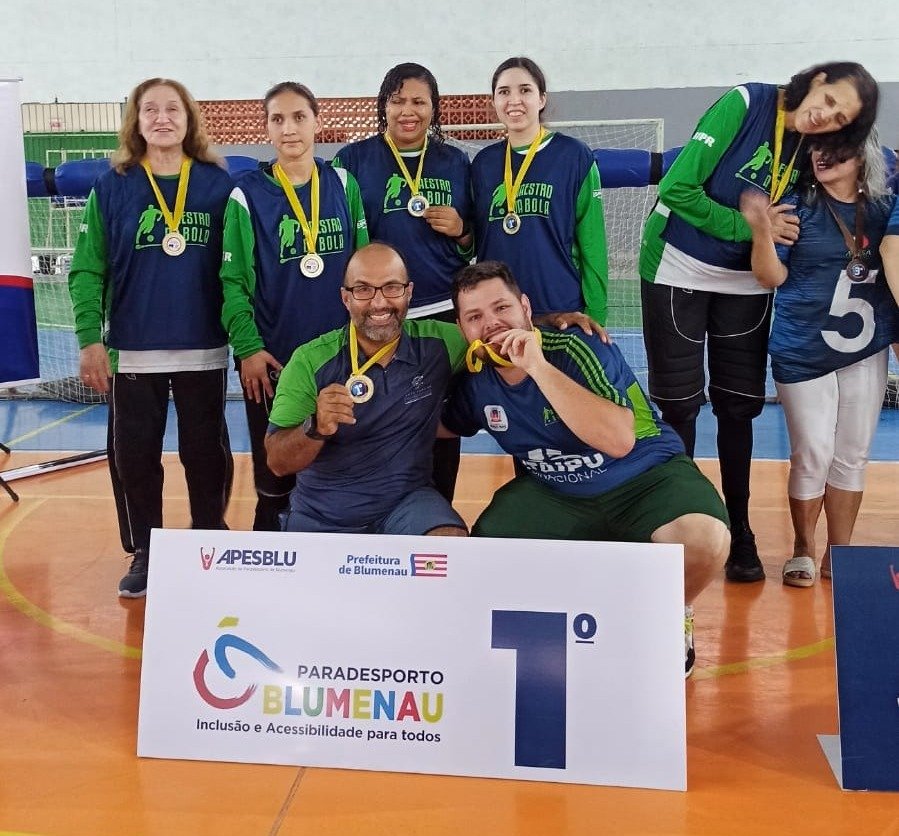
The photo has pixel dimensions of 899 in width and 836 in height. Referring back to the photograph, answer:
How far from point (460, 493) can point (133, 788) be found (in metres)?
3.13

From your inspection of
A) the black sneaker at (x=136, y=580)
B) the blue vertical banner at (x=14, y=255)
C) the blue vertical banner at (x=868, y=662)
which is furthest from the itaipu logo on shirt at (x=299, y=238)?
the blue vertical banner at (x=868, y=662)

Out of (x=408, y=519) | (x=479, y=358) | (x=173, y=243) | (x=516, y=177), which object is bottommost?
(x=408, y=519)

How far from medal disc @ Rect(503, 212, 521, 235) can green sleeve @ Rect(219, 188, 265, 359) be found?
89cm

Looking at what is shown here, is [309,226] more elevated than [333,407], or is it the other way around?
[309,226]

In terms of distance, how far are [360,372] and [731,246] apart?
157cm

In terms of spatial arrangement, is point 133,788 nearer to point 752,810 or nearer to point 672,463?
point 752,810

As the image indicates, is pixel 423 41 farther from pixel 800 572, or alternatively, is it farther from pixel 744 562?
pixel 800 572

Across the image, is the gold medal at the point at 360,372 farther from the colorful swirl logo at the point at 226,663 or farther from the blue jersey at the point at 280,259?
the colorful swirl logo at the point at 226,663

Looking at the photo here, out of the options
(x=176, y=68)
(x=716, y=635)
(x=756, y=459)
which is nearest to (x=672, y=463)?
(x=716, y=635)

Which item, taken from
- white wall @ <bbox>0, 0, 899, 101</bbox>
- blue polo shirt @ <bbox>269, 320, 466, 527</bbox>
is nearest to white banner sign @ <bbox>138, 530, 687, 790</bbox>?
blue polo shirt @ <bbox>269, 320, 466, 527</bbox>

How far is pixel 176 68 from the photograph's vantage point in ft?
38.4

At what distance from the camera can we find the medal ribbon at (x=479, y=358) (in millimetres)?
2707

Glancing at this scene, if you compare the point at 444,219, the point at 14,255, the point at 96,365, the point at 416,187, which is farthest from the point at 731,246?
the point at 14,255

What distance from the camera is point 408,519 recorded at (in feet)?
9.18
